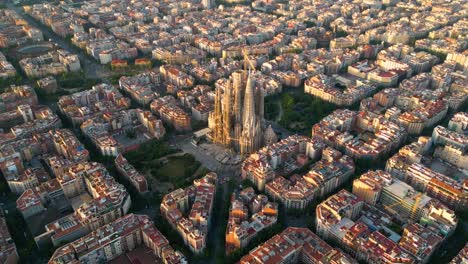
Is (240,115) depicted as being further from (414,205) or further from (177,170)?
(414,205)

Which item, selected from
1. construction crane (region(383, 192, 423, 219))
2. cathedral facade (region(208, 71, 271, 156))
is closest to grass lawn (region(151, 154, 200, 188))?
cathedral facade (region(208, 71, 271, 156))

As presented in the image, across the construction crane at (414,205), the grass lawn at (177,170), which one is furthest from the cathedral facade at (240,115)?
the construction crane at (414,205)

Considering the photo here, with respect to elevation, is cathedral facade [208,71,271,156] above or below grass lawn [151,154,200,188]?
above

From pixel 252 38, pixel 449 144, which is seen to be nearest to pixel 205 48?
pixel 252 38

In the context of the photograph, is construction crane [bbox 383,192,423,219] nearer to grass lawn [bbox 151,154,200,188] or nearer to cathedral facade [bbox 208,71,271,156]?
cathedral facade [bbox 208,71,271,156]

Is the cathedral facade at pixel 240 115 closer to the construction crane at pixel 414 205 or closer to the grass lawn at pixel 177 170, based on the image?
the grass lawn at pixel 177 170

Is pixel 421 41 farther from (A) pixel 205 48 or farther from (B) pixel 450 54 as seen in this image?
(A) pixel 205 48

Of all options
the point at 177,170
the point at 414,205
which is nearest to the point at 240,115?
the point at 177,170

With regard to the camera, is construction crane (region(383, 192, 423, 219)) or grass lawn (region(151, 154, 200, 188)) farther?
grass lawn (region(151, 154, 200, 188))
